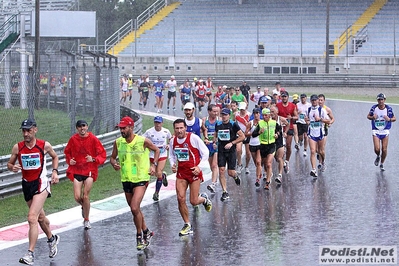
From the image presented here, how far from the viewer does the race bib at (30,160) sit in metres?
11.3

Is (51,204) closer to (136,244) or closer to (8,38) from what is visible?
(136,244)

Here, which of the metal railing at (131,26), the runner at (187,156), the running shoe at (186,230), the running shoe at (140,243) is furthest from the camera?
the metal railing at (131,26)

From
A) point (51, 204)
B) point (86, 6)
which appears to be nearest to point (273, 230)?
point (51, 204)

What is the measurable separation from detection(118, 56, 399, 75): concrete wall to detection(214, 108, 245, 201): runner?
40.6 meters

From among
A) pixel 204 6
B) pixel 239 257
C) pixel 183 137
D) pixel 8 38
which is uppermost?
pixel 204 6

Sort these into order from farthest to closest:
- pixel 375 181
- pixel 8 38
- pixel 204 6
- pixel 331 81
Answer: pixel 204 6
pixel 331 81
pixel 8 38
pixel 375 181

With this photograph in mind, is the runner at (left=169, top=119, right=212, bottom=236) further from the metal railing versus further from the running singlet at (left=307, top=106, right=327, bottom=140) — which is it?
the metal railing

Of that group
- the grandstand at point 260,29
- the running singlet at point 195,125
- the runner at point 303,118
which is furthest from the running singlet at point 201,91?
the grandstand at point 260,29

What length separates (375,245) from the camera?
460 inches

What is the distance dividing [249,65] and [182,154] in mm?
45147

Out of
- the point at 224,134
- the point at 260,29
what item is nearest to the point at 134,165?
the point at 224,134

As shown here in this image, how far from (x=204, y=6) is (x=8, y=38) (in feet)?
108

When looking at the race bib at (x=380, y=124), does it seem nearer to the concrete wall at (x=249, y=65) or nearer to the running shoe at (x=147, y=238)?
the running shoe at (x=147, y=238)

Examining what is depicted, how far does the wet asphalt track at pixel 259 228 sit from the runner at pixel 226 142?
1.51 ft
